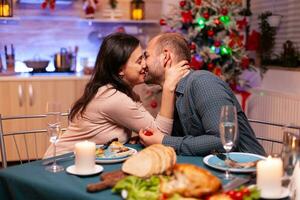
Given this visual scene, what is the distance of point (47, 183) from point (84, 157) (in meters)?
0.15

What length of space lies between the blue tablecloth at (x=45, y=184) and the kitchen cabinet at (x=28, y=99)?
110 inches

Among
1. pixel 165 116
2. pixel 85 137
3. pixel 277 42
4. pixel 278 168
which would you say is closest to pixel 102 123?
pixel 85 137

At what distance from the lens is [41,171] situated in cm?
169

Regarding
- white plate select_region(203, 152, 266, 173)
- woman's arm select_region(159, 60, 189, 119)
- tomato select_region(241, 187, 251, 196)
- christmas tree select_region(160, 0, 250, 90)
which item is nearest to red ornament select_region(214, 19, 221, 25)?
christmas tree select_region(160, 0, 250, 90)

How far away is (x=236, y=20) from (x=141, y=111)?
2.70 m

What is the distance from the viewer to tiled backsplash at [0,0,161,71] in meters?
5.08

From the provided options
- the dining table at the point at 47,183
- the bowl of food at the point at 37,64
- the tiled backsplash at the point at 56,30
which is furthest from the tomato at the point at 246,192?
the tiled backsplash at the point at 56,30

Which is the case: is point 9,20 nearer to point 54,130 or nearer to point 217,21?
point 217,21

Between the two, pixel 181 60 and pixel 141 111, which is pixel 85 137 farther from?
pixel 181 60

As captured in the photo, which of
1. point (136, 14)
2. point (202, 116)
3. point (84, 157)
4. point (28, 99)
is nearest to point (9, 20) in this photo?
point (28, 99)

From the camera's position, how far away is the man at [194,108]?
1908 millimetres

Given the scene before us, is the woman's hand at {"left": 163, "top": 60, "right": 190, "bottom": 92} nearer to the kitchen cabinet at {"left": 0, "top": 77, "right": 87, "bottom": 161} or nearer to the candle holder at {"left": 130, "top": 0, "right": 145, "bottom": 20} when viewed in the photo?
the kitchen cabinet at {"left": 0, "top": 77, "right": 87, "bottom": 161}

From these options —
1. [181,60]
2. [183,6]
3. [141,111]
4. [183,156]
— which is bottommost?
[183,156]

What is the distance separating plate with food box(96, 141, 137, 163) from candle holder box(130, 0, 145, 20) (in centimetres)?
360
